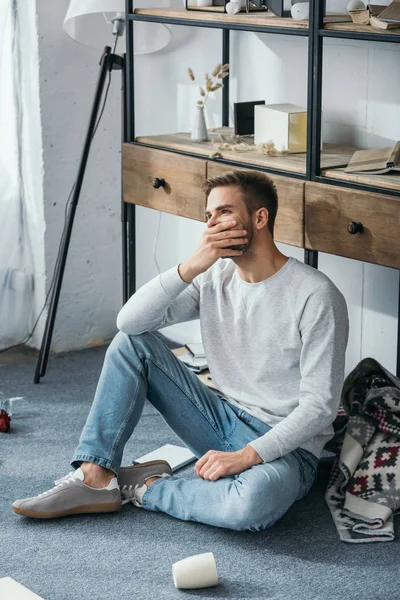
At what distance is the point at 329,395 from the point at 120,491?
637 millimetres

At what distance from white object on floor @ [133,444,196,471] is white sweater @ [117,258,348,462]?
0.35 meters

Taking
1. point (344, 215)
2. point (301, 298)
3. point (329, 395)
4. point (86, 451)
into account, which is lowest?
point (86, 451)

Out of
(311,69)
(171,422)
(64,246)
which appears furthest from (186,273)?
(64,246)

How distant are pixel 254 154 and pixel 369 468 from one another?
104 centimetres

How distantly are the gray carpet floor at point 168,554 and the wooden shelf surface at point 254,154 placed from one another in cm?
88

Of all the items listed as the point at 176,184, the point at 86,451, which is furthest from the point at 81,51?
the point at 86,451

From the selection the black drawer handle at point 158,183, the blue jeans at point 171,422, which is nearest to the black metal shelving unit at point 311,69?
the black drawer handle at point 158,183

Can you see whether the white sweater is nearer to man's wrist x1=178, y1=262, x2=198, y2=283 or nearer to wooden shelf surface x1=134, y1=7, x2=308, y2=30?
man's wrist x1=178, y1=262, x2=198, y2=283

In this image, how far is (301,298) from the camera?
8.08ft

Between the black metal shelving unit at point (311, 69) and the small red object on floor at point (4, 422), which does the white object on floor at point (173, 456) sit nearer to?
the small red object on floor at point (4, 422)

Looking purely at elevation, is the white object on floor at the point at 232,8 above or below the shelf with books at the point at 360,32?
above

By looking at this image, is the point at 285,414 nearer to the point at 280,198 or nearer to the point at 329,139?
the point at 280,198

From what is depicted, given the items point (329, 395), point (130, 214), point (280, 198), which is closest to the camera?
point (329, 395)

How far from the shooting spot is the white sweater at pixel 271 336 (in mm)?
2418
